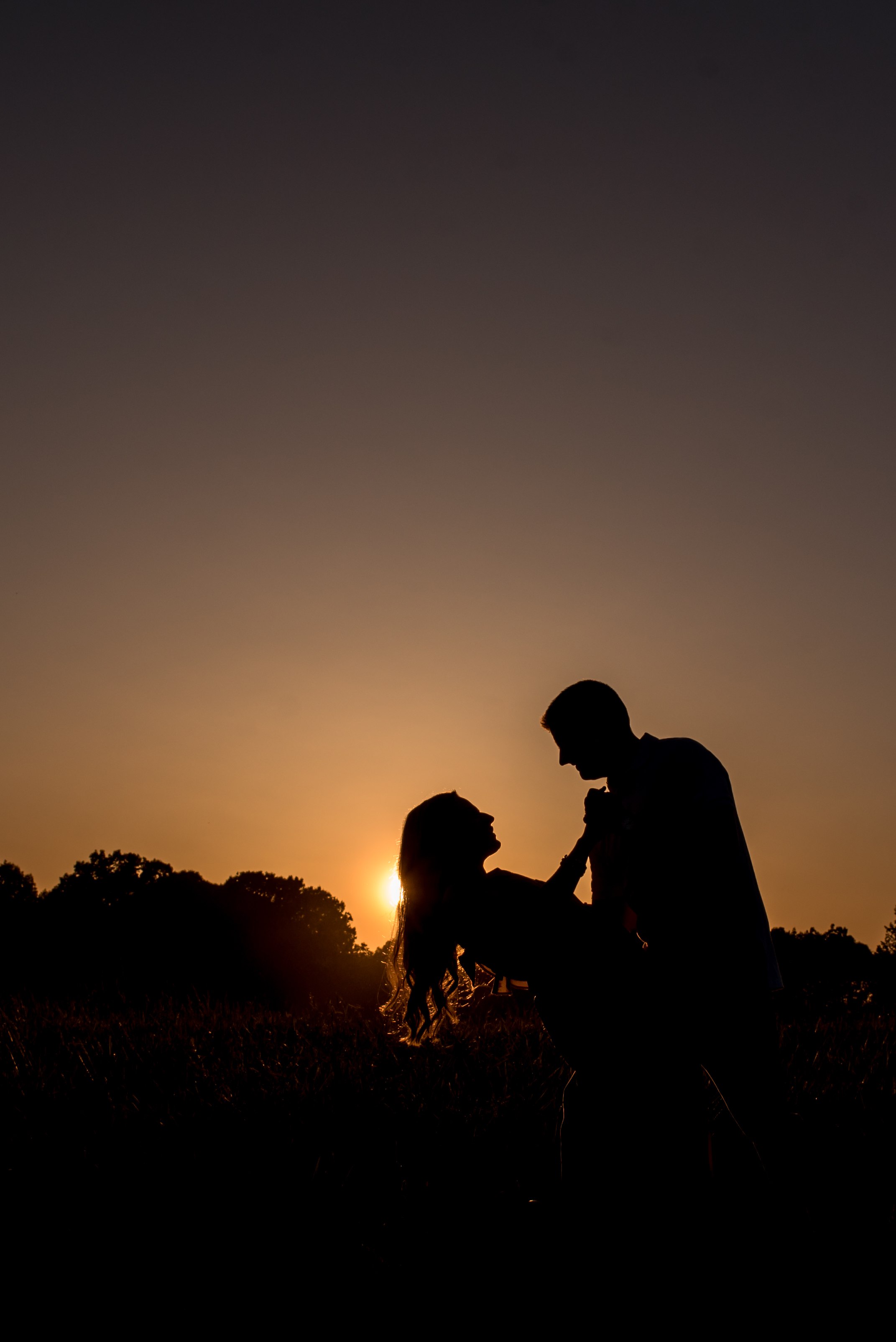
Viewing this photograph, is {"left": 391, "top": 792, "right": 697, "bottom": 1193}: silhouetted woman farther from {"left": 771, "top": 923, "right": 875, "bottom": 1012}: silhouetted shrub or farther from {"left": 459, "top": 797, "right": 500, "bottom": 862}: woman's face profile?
{"left": 771, "top": 923, "right": 875, "bottom": 1012}: silhouetted shrub

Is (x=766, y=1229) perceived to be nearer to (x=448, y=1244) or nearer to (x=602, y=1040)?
(x=602, y=1040)

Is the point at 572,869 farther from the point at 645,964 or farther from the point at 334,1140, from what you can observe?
the point at 334,1140

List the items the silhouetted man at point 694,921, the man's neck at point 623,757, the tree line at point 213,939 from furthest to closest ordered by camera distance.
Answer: the tree line at point 213,939 → the man's neck at point 623,757 → the silhouetted man at point 694,921

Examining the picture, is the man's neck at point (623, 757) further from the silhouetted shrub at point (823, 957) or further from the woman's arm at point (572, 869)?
the silhouetted shrub at point (823, 957)

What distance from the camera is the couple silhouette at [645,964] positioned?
2934 millimetres

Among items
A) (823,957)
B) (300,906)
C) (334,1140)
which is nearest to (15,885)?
(300,906)

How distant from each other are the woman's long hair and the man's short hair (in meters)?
0.64

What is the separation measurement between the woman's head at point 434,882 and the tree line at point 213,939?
39.4 ft

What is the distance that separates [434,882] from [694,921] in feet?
3.26

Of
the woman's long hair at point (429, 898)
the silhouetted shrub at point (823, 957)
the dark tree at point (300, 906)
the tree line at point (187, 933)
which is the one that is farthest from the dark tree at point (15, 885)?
the woman's long hair at point (429, 898)

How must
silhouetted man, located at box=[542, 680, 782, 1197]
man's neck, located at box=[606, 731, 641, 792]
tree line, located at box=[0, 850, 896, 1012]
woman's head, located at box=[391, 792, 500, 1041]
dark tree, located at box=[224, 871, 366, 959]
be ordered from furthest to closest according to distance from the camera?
dark tree, located at box=[224, 871, 366, 959] < tree line, located at box=[0, 850, 896, 1012] < man's neck, located at box=[606, 731, 641, 792] < woman's head, located at box=[391, 792, 500, 1041] < silhouetted man, located at box=[542, 680, 782, 1197]

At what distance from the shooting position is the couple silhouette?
2934 millimetres

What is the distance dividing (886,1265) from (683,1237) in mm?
1028

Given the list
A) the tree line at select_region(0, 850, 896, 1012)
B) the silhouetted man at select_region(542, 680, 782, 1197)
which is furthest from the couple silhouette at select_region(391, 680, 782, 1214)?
the tree line at select_region(0, 850, 896, 1012)
